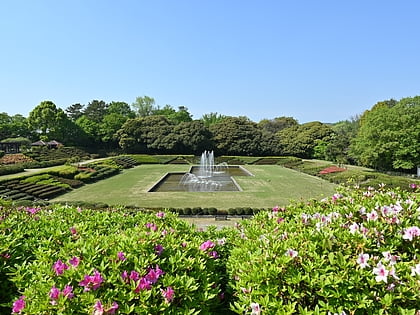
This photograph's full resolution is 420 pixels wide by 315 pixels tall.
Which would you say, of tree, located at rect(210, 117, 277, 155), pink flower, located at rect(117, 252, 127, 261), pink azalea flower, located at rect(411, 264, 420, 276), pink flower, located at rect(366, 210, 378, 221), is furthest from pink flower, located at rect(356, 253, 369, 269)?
tree, located at rect(210, 117, 277, 155)

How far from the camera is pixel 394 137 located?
1041 inches

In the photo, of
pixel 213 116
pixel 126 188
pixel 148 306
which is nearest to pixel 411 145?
pixel 126 188

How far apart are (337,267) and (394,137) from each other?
2923 cm

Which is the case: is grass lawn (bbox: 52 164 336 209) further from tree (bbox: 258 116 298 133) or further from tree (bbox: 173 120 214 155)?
tree (bbox: 258 116 298 133)

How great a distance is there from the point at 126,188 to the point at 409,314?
20.1 meters

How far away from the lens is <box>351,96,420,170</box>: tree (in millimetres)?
26047

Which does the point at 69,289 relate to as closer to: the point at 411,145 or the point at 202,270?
the point at 202,270

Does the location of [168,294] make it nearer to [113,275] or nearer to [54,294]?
[113,275]

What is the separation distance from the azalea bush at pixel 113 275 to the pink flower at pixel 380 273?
1129 millimetres

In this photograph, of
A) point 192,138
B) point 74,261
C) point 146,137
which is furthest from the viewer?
point 146,137

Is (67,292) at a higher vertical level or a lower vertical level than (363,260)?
lower

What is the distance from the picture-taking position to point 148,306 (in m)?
1.93

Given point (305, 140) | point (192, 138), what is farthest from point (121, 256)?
point (305, 140)

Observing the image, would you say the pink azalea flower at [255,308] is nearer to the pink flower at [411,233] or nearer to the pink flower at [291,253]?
the pink flower at [291,253]
